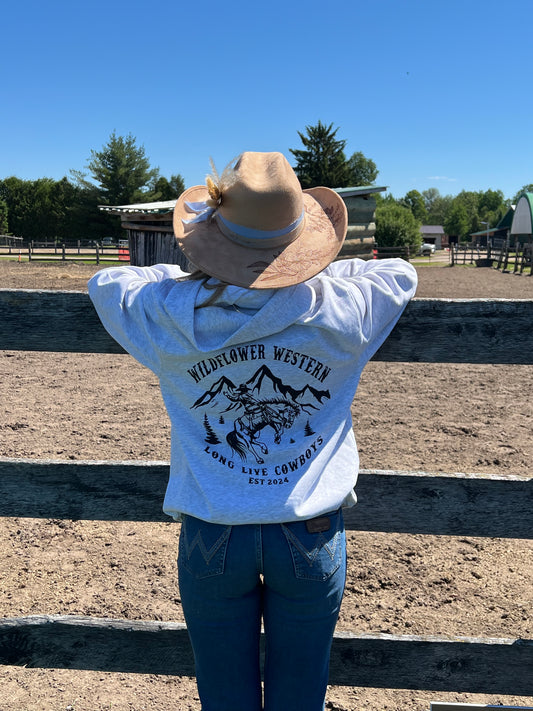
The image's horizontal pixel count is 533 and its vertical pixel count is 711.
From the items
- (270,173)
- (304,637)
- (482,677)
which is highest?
(270,173)

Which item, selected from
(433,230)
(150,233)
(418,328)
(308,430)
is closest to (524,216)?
(150,233)

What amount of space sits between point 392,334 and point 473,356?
0.28 meters

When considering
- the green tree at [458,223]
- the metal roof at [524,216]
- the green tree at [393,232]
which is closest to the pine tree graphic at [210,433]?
the green tree at [393,232]

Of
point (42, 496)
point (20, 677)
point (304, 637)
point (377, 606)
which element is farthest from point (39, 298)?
point (377, 606)

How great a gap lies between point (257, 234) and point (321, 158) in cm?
5989

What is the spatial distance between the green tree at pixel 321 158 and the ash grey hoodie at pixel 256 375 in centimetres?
5758

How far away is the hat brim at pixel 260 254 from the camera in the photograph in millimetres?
1308

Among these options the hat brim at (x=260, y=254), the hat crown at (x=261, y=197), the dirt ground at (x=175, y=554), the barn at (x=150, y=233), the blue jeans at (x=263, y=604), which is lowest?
the dirt ground at (x=175, y=554)

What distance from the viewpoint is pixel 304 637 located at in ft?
4.78

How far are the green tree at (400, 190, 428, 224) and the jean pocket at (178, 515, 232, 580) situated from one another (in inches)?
5359

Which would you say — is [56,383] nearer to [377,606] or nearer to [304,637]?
[377,606]

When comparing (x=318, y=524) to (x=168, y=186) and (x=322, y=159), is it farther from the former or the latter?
(x=168, y=186)

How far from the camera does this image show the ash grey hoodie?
4.41ft

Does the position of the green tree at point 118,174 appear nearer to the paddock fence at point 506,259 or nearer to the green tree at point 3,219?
the green tree at point 3,219
